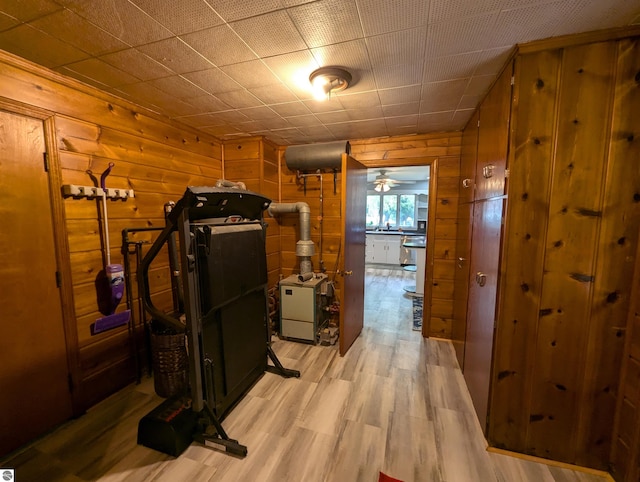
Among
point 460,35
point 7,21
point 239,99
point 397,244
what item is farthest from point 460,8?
point 397,244

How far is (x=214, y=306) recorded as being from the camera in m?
1.67

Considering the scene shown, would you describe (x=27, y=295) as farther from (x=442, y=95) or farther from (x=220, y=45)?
(x=442, y=95)

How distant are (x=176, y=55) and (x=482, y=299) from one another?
8.14 feet

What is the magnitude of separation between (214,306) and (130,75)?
63.6 inches

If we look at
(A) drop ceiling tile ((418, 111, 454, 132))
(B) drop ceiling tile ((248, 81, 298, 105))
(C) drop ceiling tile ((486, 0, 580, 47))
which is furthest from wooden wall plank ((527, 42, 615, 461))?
(B) drop ceiling tile ((248, 81, 298, 105))

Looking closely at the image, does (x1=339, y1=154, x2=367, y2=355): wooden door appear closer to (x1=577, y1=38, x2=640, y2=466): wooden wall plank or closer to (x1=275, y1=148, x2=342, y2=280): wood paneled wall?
(x1=275, y1=148, x2=342, y2=280): wood paneled wall

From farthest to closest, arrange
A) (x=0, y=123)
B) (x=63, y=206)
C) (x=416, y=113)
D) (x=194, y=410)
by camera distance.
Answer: (x=416, y=113) < (x=63, y=206) < (x=194, y=410) < (x=0, y=123)

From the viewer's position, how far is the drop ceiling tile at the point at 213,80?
1.76 m

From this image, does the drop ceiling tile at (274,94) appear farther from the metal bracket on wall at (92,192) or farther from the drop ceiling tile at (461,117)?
the drop ceiling tile at (461,117)

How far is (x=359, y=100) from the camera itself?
217 centimetres

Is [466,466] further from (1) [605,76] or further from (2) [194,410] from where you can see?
(1) [605,76]

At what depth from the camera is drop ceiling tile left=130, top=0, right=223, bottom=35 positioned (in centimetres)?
117

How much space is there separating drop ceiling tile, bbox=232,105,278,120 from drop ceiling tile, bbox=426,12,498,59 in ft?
4.52

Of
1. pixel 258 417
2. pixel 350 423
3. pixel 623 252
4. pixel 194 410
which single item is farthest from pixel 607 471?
pixel 194 410
